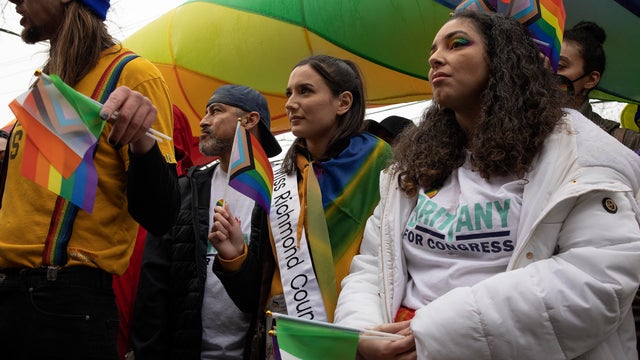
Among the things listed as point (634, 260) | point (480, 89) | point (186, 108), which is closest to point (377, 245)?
point (480, 89)

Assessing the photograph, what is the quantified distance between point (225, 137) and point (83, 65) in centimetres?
168

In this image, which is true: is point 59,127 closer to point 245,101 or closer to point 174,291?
point 174,291

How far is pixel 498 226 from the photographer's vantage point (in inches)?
82.8

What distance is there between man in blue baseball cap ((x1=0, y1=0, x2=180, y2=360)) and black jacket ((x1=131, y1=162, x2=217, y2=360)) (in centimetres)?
107

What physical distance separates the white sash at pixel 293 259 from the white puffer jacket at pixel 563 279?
101 cm

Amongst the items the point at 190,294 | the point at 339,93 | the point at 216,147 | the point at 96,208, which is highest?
the point at 339,93

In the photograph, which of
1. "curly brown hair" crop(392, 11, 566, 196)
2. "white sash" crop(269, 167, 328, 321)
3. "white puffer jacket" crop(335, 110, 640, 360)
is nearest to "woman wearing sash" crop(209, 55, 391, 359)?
"white sash" crop(269, 167, 328, 321)

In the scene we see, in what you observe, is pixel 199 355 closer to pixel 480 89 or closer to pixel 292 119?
pixel 292 119

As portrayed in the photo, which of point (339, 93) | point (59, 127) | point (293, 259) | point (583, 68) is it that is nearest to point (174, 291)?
point (293, 259)

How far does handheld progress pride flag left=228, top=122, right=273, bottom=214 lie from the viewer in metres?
→ 2.86

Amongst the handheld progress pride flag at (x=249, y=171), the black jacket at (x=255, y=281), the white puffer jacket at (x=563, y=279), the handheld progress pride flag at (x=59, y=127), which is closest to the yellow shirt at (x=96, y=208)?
the handheld progress pride flag at (x=59, y=127)

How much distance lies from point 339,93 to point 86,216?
5.57ft

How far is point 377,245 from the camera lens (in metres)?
2.47

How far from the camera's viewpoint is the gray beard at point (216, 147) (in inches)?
157
